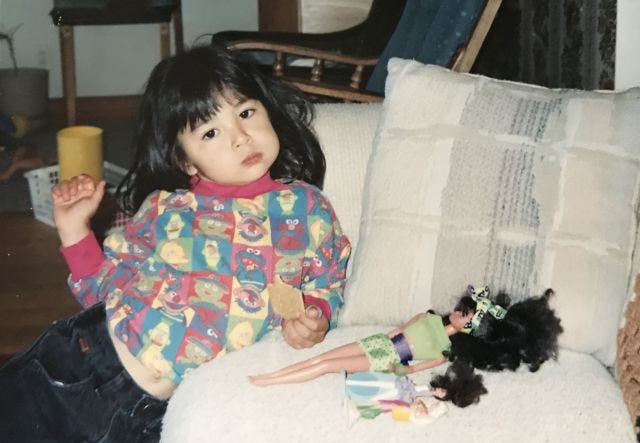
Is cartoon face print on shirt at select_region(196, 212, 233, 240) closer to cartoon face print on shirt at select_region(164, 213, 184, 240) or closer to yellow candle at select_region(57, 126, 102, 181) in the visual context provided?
cartoon face print on shirt at select_region(164, 213, 184, 240)

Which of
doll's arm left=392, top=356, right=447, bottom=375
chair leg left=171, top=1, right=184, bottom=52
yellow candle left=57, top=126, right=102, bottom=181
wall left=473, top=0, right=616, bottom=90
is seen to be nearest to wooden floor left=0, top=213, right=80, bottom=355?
yellow candle left=57, top=126, right=102, bottom=181

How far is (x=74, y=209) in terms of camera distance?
1.43 meters

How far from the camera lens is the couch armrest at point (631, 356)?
117 centimetres

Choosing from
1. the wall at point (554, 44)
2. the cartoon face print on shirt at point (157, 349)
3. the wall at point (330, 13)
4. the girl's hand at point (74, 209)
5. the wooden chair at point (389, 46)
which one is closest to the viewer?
the cartoon face print on shirt at point (157, 349)

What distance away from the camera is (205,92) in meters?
1.38

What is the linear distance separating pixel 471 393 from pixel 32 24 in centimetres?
391

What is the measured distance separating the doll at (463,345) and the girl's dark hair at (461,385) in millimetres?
51

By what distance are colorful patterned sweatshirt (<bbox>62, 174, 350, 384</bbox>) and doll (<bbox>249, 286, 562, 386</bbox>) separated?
0.52 feet

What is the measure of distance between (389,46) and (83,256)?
1.82 m

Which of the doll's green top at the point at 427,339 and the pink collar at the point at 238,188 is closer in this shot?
the doll's green top at the point at 427,339

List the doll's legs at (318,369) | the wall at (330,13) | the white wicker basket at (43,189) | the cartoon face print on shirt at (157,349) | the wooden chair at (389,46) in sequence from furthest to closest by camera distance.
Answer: the wall at (330,13) < the white wicker basket at (43,189) < the wooden chair at (389,46) < the cartoon face print on shirt at (157,349) < the doll's legs at (318,369)

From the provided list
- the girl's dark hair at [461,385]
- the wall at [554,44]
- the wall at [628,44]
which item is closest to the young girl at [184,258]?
the girl's dark hair at [461,385]

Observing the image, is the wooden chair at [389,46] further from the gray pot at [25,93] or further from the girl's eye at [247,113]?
the gray pot at [25,93]

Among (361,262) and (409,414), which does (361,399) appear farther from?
(361,262)
